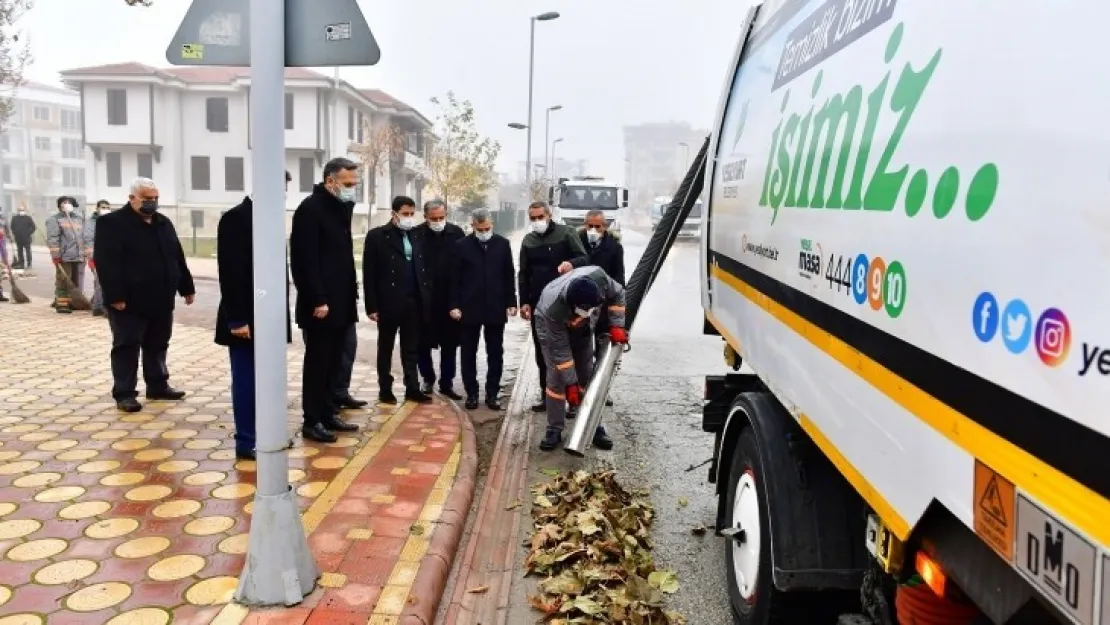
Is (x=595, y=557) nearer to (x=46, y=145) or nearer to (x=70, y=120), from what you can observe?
(x=46, y=145)

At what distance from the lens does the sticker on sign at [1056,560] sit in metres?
1.23

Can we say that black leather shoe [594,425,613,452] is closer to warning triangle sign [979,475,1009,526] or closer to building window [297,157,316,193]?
warning triangle sign [979,475,1009,526]

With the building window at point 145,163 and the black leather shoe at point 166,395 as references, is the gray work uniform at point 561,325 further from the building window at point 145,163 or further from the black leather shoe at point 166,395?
the building window at point 145,163

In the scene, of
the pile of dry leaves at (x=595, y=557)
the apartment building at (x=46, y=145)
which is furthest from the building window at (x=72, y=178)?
the pile of dry leaves at (x=595, y=557)

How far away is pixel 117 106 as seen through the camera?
Answer: 3769cm

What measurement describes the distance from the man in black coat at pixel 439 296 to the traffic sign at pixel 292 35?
368 cm

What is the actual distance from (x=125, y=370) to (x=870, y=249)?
5712 mm

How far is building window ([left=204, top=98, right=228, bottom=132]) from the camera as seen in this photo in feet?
127

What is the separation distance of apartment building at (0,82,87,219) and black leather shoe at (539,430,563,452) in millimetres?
89183

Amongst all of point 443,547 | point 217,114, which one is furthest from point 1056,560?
point 217,114

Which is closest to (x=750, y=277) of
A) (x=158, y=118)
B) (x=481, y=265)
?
(x=481, y=265)

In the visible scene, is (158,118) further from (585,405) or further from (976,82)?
(976,82)

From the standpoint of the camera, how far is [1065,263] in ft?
4.11

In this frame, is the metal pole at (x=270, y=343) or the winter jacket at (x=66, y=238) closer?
the metal pole at (x=270, y=343)
